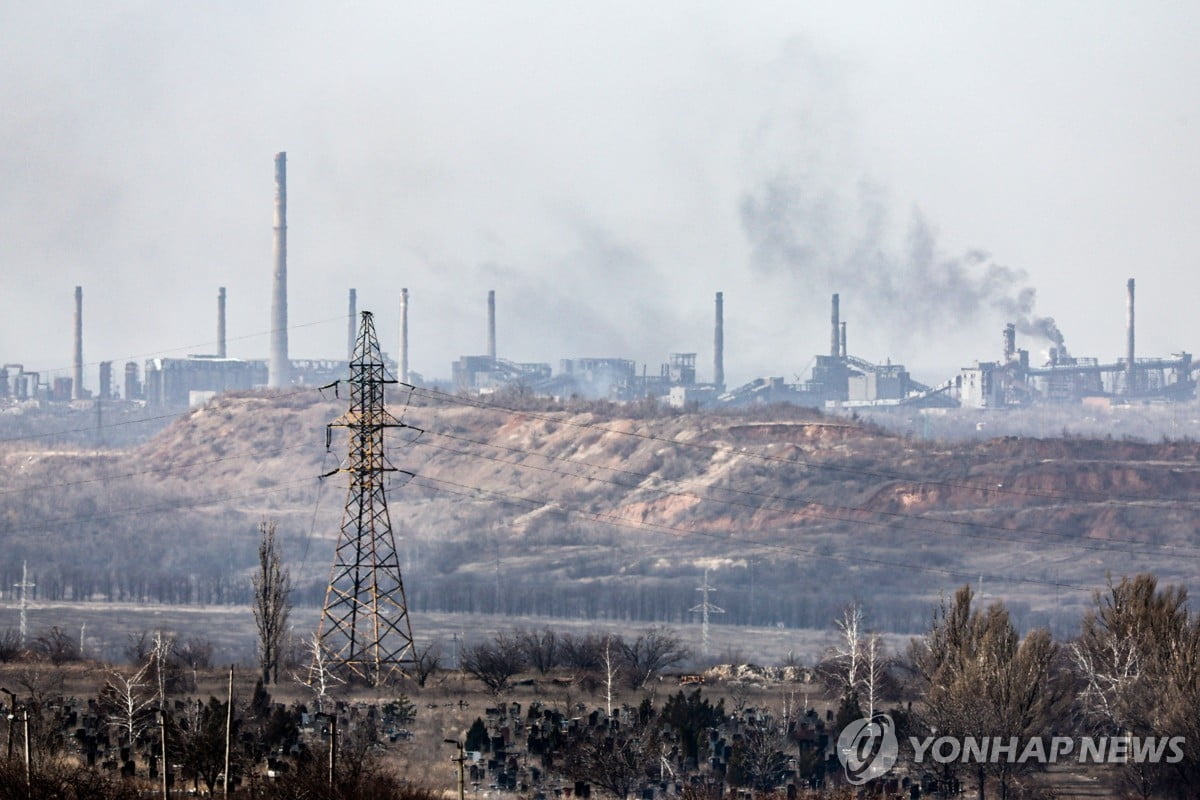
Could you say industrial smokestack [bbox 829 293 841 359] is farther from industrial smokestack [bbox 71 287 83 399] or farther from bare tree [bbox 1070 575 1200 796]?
bare tree [bbox 1070 575 1200 796]

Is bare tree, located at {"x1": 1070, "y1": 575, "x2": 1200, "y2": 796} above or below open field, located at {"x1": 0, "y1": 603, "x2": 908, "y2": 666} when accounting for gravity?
above

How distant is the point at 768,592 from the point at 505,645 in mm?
37353

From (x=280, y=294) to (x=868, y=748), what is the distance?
9043cm

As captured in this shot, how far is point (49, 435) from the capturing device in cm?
12962

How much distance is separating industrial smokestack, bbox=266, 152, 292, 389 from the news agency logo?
8629cm

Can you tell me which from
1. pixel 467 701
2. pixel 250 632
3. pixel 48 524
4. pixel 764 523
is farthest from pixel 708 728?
pixel 48 524

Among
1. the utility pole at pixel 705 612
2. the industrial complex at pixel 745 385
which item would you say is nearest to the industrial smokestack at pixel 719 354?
the industrial complex at pixel 745 385

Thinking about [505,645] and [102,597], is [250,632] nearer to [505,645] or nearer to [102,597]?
[102,597]

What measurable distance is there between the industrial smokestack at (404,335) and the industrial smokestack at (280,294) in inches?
298

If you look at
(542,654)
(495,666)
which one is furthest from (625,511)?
(495,666)

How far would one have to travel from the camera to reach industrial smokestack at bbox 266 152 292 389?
11388cm


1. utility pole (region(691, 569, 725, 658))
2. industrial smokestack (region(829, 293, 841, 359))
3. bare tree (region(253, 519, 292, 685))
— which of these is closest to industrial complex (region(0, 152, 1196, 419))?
industrial smokestack (region(829, 293, 841, 359))
